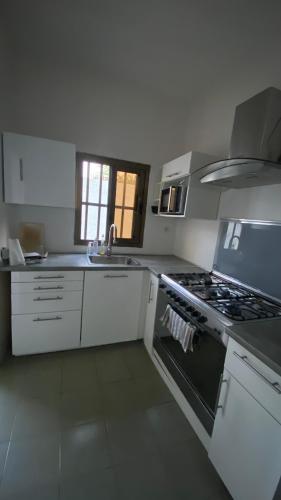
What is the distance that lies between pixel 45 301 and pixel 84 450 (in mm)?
1120

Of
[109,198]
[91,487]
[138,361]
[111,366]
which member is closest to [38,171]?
[109,198]

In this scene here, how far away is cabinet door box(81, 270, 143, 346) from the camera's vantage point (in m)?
2.12

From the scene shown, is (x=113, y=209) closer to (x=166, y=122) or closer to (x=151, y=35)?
(x=166, y=122)

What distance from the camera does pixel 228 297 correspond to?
5.14 feet

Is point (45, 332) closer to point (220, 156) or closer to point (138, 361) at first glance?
point (138, 361)

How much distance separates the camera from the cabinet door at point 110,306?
2.12m

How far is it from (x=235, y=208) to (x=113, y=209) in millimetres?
1381

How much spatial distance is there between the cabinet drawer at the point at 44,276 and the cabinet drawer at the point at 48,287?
0.03m

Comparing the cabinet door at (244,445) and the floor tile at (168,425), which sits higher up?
the cabinet door at (244,445)

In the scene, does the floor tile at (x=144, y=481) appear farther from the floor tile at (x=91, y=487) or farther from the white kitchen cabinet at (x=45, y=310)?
the white kitchen cabinet at (x=45, y=310)

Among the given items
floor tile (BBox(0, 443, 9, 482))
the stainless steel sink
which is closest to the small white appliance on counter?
the stainless steel sink

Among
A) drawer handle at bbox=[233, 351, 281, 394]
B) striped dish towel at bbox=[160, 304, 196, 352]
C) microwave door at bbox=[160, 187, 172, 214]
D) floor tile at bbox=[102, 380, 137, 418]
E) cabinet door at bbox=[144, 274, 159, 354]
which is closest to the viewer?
drawer handle at bbox=[233, 351, 281, 394]

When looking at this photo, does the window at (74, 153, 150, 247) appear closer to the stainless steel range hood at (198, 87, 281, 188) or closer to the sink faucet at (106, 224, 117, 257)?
the sink faucet at (106, 224, 117, 257)

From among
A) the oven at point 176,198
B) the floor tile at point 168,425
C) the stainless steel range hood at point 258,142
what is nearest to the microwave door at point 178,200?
the oven at point 176,198
